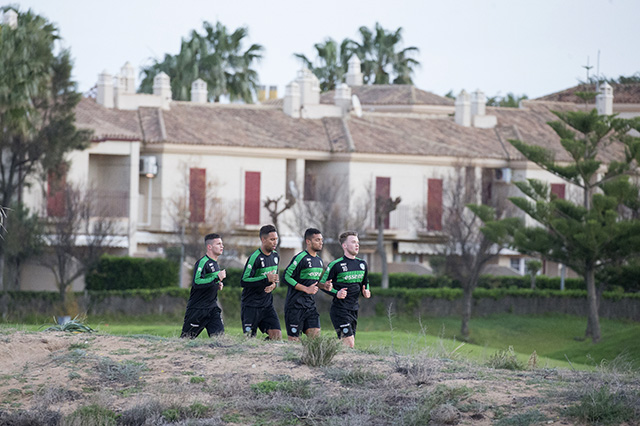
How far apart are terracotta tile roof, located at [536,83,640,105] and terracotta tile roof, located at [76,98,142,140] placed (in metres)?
22.3

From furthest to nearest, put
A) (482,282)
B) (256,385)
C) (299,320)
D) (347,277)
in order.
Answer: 1. (482,282)
2. (347,277)
3. (299,320)
4. (256,385)

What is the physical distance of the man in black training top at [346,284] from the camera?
13.8 meters

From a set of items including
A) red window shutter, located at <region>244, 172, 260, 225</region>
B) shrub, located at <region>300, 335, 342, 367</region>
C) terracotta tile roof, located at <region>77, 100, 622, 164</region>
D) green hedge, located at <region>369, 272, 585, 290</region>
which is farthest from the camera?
red window shutter, located at <region>244, 172, 260, 225</region>

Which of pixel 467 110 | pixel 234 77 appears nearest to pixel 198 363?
pixel 467 110

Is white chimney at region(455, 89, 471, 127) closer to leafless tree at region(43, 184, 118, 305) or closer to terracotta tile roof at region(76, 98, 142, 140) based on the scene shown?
terracotta tile roof at region(76, 98, 142, 140)

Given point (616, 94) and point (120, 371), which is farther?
point (616, 94)

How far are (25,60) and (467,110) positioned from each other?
861 inches

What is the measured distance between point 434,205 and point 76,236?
1537cm

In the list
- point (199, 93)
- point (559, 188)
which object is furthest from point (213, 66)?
point (559, 188)

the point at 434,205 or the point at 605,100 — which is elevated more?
the point at 605,100

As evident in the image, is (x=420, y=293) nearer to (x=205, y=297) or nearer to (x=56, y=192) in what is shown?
(x=56, y=192)

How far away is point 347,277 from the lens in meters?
13.9

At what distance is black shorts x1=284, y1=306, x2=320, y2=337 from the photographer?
1362 cm

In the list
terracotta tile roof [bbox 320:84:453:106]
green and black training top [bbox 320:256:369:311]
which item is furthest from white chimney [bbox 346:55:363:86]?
green and black training top [bbox 320:256:369:311]
